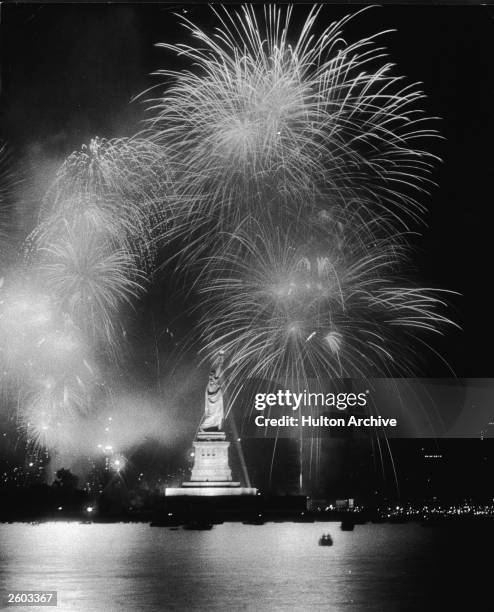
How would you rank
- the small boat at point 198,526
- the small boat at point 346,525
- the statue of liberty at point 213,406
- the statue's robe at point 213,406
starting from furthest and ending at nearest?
the small boat at point 346,525, the statue's robe at point 213,406, the statue of liberty at point 213,406, the small boat at point 198,526

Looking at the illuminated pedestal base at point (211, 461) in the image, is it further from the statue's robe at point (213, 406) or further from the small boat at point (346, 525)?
the small boat at point (346, 525)

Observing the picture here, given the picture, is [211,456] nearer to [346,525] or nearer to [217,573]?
[346,525]

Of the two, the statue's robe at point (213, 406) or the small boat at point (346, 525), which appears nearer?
the statue's robe at point (213, 406)

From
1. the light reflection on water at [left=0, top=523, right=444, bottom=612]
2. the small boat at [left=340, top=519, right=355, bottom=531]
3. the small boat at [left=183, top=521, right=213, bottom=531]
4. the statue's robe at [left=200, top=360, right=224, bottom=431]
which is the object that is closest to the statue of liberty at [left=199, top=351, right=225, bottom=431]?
the statue's robe at [left=200, top=360, right=224, bottom=431]

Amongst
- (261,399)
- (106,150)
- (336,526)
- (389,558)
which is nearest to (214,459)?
(336,526)

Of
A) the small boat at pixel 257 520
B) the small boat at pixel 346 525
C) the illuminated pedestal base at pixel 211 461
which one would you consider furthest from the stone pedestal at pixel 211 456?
the small boat at pixel 346 525

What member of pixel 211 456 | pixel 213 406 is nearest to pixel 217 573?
pixel 213 406
